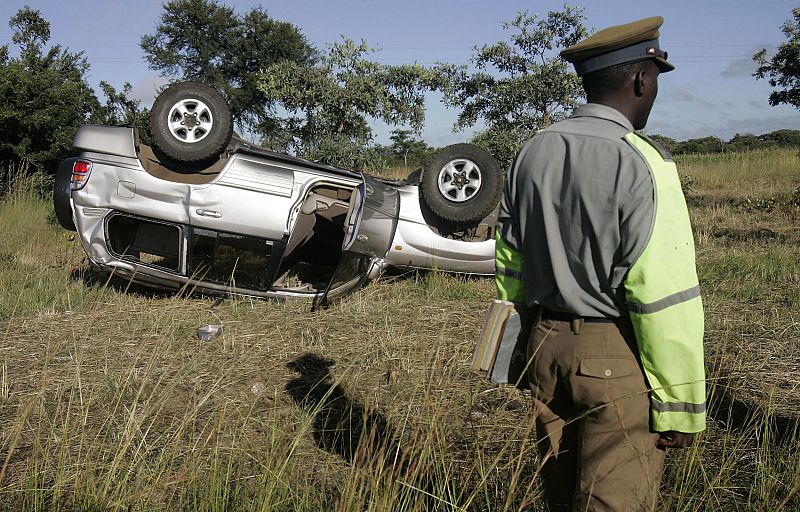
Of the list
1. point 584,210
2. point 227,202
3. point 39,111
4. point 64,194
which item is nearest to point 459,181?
point 227,202

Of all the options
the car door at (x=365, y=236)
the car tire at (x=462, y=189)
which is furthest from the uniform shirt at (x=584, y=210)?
the car tire at (x=462, y=189)

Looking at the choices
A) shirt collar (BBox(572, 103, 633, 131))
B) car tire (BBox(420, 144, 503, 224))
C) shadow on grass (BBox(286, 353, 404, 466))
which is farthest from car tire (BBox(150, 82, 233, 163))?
shirt collar (BBox(572, 103, 633, 131))

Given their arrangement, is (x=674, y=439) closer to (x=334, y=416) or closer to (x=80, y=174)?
(x=334, y=416)

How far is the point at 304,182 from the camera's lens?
22.6 ft

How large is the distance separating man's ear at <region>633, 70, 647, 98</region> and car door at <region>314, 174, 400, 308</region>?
14.1 feet

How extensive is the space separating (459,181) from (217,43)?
63.3 feet

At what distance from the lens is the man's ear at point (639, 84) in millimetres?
2170

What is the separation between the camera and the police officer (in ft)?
6.47

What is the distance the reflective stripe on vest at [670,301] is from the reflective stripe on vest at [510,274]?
1.38ft

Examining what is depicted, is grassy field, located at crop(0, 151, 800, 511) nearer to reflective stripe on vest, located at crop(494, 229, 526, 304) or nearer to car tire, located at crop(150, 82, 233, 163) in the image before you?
reflective stripe on vest, located at crop(494, 229, 526, 304)

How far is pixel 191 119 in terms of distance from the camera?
6910 millimetres

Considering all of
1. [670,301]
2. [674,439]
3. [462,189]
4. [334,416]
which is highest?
[462,189]

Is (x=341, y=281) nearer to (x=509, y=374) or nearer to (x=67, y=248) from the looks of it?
(x=509, y=374)

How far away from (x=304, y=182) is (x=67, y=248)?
182 inches
